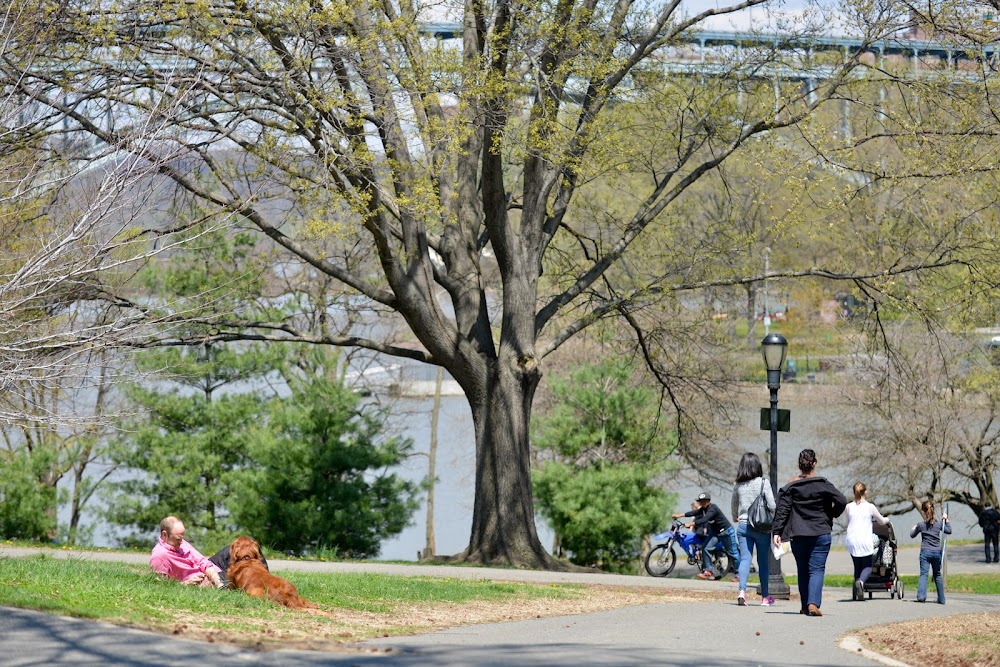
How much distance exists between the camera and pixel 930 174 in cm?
1648

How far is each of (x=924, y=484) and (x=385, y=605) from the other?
1122 inches

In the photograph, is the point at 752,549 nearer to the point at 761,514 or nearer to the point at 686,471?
the point at 761,514

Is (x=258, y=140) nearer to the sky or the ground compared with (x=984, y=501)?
nearer to the sky

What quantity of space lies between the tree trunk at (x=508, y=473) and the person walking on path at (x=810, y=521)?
7.56 meters

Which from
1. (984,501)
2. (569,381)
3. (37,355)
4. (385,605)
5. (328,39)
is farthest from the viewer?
(984,501)

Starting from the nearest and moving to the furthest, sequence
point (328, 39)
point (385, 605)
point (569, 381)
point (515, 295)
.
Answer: point (385, 605), point (328, 39), point (515, 295), point (569, 381)

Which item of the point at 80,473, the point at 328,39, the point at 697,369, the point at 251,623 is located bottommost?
the point at 251,623

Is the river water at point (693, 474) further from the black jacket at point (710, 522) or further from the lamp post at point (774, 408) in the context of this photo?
the lamp post at point (774, 408)

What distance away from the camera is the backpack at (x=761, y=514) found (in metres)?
12.6

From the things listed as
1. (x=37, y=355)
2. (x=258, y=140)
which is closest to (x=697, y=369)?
(x=258, y=140)

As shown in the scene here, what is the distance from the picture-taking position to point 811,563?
12.0 metres

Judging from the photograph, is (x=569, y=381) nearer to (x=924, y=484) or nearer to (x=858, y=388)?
(x=858, y=388)

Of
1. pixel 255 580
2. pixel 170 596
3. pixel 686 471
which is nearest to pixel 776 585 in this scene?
pixel 255 580

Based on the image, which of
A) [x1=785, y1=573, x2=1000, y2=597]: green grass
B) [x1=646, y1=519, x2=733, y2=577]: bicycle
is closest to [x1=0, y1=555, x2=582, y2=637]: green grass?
[x1=785, y1=573, x2=1000, y2=597]: green grass
